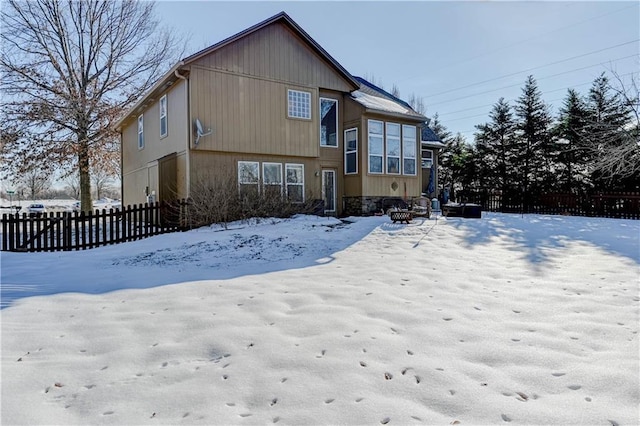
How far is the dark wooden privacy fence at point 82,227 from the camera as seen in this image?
9625 millimetres

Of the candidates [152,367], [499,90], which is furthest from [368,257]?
[499,90]

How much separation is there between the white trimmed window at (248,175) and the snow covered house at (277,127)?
0.04 meters

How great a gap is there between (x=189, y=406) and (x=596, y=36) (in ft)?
89.6

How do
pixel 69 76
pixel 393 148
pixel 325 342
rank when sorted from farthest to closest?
pixel 69 76
pixel 393 148
pixel 325 342

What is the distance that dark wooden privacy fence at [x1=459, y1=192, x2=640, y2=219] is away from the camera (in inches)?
637

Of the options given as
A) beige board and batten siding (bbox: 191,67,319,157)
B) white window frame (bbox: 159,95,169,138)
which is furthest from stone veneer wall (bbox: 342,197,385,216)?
white window frame (bbox: 159,95,169,138)

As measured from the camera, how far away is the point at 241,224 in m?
11.0

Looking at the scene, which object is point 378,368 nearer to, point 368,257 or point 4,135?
point 368,257

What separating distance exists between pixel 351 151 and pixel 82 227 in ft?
32.2

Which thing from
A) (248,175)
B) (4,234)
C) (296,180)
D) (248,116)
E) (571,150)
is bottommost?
(4,234)

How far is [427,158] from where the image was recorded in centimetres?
2164

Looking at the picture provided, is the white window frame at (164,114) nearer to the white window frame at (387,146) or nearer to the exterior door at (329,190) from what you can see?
the exterior door at (329,190)

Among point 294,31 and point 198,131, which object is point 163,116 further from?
point 294,31

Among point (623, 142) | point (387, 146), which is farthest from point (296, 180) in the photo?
point (623, 142)
